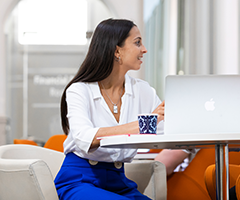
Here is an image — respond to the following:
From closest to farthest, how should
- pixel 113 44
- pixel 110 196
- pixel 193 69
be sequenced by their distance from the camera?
pixel 110 196
pixel 113 44
pixel 193 69

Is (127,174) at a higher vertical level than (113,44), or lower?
lower

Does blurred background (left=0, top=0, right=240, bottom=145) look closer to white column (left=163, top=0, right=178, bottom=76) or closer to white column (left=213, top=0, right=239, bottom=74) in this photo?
white column (left=163, top=0, right=178, bottom=76)

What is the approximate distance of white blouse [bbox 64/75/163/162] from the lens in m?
1.27

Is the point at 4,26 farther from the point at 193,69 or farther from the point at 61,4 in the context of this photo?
the point at 193,69

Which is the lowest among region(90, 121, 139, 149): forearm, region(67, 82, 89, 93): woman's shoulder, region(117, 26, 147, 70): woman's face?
region(90, 121, 139, 149): forearm

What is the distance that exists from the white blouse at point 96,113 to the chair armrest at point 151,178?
0.16 meters

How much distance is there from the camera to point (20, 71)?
202 inches

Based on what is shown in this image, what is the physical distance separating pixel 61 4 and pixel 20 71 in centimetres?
123

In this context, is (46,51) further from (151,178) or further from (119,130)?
(119,130)

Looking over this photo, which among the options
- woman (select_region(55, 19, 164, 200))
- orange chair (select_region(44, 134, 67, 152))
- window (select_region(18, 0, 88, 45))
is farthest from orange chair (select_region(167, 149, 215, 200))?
window (select_region(18, 0, 88, 45))

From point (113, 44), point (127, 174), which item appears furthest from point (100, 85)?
point (127, 174)

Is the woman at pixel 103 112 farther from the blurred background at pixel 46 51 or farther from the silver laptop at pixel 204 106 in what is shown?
the blurred background at pixel 46 51

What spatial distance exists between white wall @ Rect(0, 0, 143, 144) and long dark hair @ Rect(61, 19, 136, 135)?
3324 mm

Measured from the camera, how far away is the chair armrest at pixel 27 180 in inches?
47.6
